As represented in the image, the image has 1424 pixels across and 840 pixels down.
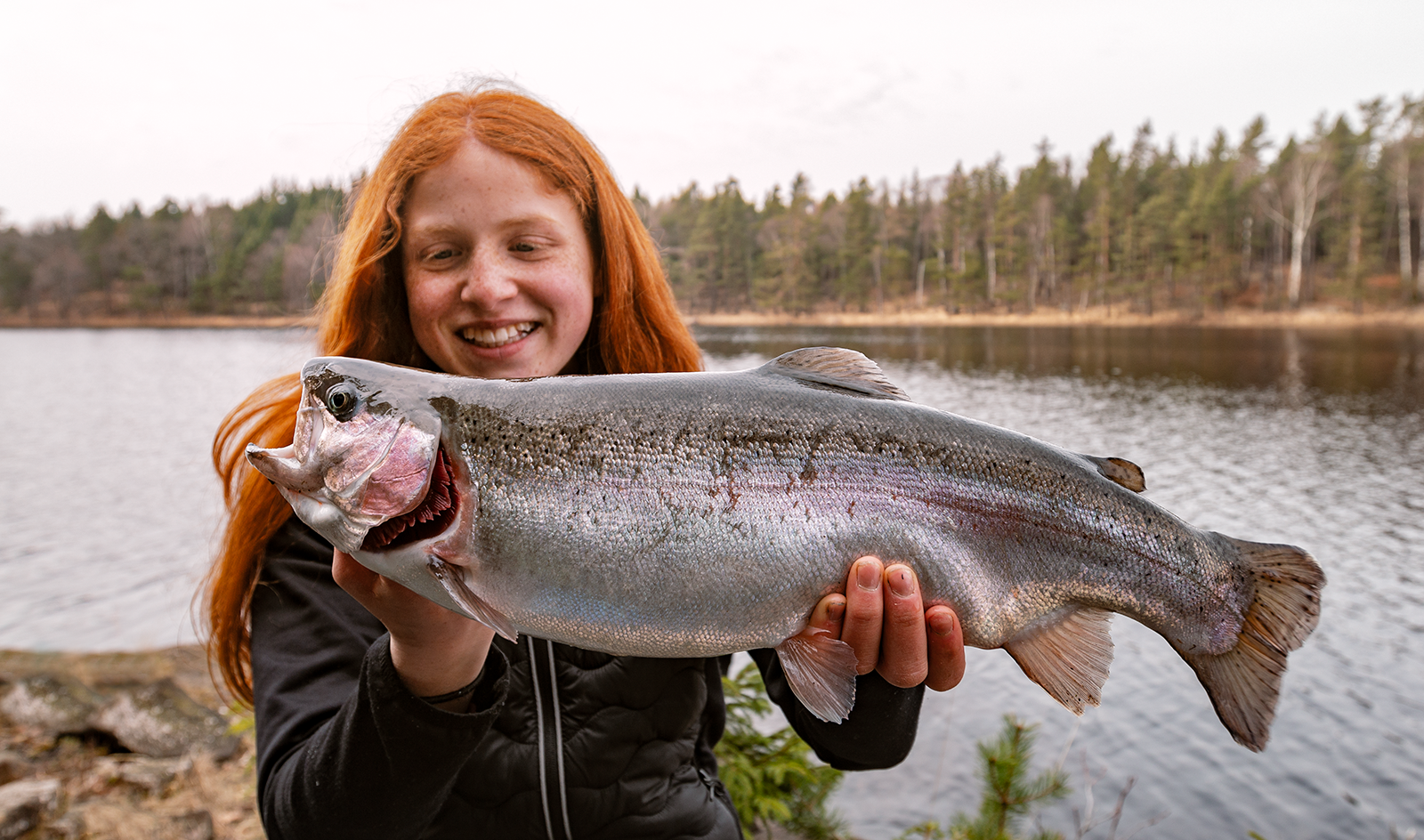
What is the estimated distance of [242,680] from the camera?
10.5 feet

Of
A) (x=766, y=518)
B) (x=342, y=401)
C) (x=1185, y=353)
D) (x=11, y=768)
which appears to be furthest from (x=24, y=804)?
(x=1185, y=353)

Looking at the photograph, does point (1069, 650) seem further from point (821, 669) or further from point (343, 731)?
point (343, 731)

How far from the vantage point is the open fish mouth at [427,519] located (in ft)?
6.64

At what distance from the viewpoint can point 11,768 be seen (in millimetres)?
6688

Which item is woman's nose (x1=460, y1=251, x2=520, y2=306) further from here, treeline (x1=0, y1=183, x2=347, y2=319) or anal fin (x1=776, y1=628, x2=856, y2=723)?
treeline (x1=0, y1=183, x2=347, y2=319)

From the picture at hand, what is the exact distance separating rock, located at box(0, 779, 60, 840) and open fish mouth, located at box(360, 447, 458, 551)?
525 cm

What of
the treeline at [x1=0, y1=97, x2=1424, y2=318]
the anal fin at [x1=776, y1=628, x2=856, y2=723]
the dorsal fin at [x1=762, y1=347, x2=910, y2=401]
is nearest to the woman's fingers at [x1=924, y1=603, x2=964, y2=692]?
the anal fin at [x1=776, y1=628, x2=856, y2=723]

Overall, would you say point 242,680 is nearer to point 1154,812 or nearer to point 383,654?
point 383,654

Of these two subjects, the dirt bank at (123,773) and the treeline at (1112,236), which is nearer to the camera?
the dirt bank at (123,773)

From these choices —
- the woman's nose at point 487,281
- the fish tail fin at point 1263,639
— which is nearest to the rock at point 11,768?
the woman's nose at point 487,281

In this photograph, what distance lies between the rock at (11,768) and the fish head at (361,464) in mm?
7070

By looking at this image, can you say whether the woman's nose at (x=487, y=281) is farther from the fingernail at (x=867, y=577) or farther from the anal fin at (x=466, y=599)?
the fingernail at (x=867, y=577)

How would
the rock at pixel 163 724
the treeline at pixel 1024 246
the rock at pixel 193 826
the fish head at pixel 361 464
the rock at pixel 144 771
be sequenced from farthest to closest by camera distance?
the treeline at pixel 1024 246 → the rock at pixel 163 724 → the rock at pixel 144 771 → the rock at pixel 193 826 → the fish head at pixel 361 464

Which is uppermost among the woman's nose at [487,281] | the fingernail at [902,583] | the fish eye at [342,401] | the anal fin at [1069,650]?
the woman's nose at [487,281]
